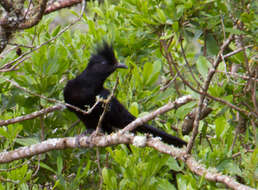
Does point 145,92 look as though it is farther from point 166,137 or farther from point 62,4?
point 62,4

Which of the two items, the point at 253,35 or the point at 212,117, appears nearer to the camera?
the point at 253,35

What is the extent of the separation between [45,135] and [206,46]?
5.76ft

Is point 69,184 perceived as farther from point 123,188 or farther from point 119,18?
point 119,18

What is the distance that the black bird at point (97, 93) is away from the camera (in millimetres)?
4527

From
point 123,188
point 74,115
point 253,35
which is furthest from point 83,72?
point 253,35

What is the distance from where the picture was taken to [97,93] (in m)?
4.76

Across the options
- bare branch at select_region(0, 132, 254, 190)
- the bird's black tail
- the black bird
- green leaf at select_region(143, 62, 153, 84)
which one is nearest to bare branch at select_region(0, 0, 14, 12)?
bare branch at select_region(0, 132, 254, 190)

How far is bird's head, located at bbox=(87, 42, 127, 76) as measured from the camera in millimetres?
4742

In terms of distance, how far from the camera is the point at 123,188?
3189mm

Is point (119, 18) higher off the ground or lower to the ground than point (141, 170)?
higher

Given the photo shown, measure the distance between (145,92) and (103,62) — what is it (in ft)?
3.68

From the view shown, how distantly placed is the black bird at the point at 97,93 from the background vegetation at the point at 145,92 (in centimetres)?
14

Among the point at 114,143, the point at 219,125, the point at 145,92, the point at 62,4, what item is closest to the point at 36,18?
the point at 114,143

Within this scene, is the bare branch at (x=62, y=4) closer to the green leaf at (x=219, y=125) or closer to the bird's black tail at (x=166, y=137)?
the bird's black tail at (x=166, y=137)
